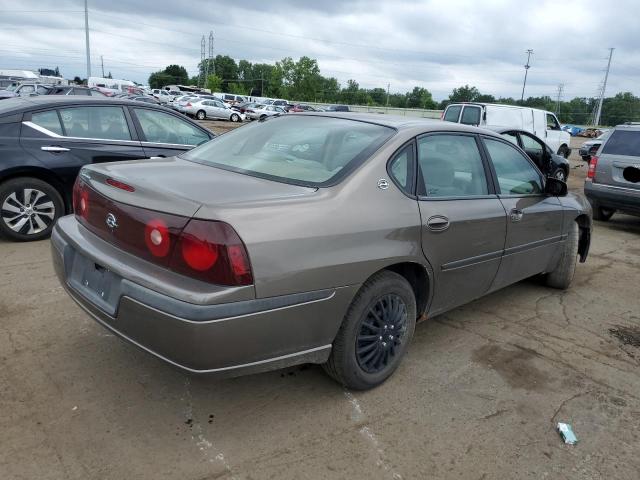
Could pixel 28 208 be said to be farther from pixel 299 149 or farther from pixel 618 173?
pixel 618 173

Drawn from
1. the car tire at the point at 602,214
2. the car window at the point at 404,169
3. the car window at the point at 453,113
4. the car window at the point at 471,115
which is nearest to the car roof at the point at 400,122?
the car window at the point at 404,169

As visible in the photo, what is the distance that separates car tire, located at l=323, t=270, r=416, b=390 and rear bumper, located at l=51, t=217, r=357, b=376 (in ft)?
0.40

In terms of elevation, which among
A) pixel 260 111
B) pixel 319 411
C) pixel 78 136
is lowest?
pixel 319 411

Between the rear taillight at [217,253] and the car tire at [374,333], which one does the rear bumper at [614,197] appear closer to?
the car tire at [374,333]

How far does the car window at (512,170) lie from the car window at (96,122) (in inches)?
159

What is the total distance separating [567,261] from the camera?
4.84 m

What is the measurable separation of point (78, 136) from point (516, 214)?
4549 mm

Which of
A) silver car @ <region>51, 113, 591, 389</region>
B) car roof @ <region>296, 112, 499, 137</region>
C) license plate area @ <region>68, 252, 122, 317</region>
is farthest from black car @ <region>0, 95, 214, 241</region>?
license plate area @ <region>68, 252, 122, 317</region>

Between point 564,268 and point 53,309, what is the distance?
4409mm

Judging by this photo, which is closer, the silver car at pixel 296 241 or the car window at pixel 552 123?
the silver car at pixel 296 241

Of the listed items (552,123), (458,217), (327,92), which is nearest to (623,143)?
(458,217)

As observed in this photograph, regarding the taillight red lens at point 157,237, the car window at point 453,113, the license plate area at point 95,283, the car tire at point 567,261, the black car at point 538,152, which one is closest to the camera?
the taillight red lens at point 157,237

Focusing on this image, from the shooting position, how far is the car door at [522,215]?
12.6ft

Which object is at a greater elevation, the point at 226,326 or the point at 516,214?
the point at 516,214
